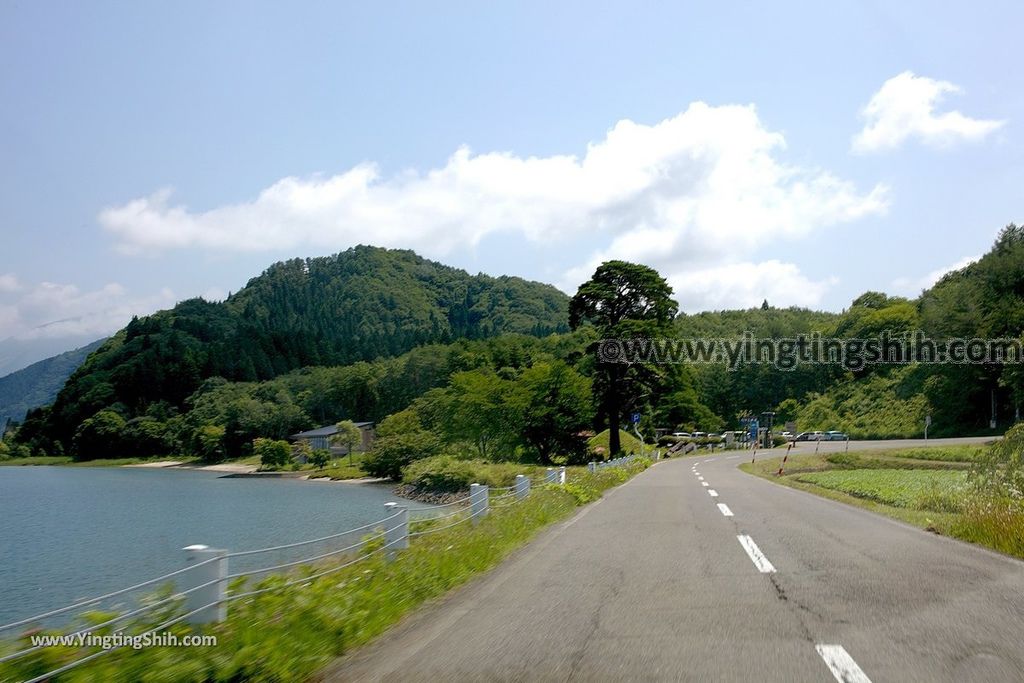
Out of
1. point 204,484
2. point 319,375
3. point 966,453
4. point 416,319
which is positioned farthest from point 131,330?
point 966,453

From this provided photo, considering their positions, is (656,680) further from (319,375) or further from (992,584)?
(319,375)

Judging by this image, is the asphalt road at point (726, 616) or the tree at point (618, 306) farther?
the tree at point (618, 306)

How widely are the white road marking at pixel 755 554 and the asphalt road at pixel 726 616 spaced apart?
28 mm

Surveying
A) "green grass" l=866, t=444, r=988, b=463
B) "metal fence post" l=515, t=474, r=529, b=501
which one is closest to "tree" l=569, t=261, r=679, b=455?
"green grass" l=866, t=444, r=988, b=463

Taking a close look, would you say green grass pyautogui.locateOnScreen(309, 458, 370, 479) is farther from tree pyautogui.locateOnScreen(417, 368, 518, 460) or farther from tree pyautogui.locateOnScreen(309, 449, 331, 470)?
tree pyautogui.locateOnScreen(417, 368, 518, 460)

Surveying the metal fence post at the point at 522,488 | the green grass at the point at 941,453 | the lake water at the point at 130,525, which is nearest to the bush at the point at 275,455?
the lake water at the point at 130,525

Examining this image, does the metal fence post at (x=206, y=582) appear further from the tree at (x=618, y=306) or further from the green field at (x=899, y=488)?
the tree at (x=618, y=306)

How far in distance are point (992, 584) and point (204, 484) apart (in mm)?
72501

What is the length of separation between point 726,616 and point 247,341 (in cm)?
15862

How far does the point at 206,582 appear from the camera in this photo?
5.61 m

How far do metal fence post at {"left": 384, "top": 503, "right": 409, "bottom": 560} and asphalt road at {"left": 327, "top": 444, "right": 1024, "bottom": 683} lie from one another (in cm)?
104

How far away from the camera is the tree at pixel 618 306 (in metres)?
48.8

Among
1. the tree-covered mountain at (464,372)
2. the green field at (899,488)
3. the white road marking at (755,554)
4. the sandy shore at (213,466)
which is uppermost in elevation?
the tree-covered mountain at (464,372)

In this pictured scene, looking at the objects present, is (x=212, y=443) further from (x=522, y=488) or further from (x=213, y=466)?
(x=522, y=488)
